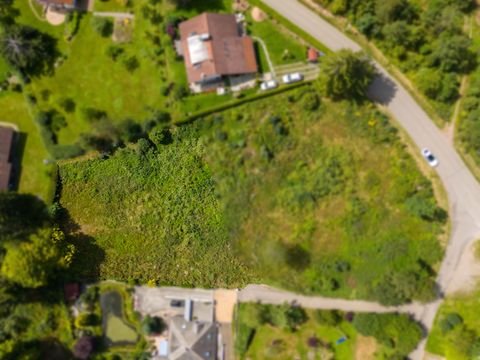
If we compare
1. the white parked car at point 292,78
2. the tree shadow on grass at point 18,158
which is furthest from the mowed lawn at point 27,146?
the white parked car at point 292,78

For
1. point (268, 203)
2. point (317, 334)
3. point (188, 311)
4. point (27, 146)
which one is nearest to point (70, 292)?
point (188, 311)

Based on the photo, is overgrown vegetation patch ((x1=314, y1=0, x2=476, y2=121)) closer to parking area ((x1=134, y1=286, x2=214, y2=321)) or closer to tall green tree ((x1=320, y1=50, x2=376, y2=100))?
tall green tree ((x1=320, y1=50, x2=376, y2=100))

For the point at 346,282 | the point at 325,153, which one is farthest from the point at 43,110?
the point at 346,282

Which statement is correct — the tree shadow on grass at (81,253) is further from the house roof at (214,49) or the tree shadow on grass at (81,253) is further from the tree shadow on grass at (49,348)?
the house roof at (214,49)

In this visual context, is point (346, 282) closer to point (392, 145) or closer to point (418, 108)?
point (392, 145)

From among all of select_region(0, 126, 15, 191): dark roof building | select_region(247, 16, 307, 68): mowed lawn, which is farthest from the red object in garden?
select_region(0, 126, 15, 191): dark roof building

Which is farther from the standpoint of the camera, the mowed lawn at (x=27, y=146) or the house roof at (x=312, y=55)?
the mowed lawn at (x=27, y=146)

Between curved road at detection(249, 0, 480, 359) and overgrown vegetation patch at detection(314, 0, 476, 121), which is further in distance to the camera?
overgrown vegetation patch at detection(314, 0, 476, 121)
